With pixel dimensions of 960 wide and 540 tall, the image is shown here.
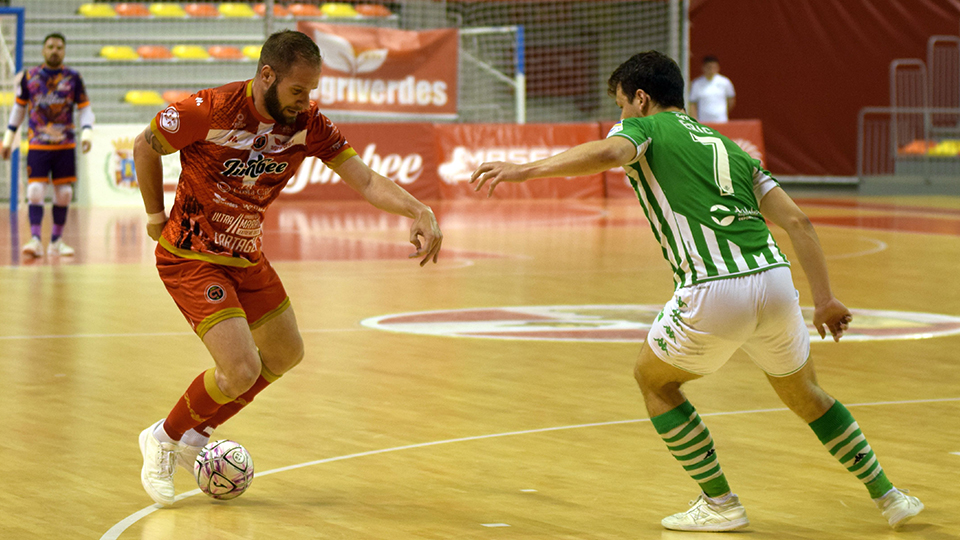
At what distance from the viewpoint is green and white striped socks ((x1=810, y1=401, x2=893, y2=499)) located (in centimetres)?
473

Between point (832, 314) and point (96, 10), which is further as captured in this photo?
point (96, 10)

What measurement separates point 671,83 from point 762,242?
26.1 inches

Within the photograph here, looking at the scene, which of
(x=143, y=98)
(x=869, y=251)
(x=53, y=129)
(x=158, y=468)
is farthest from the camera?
(x=143, y=98)

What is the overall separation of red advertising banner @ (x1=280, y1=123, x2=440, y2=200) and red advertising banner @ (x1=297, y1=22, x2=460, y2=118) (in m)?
1.59

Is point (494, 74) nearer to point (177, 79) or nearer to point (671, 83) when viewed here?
point (177, 79)

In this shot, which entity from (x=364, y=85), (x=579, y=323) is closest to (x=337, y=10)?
(x=364, y=85)

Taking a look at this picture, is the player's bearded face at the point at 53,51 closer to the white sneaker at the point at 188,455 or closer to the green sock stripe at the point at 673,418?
the white sneaker at the point at 188,455

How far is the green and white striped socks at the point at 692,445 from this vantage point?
15.5 ft

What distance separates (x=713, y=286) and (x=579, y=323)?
5.31 m

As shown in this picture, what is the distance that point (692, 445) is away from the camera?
4734mm

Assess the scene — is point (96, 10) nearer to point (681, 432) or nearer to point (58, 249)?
point (58, 249)

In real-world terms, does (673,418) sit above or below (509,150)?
below

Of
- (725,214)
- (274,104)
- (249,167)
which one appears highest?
(274,104)

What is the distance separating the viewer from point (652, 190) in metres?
4.72
